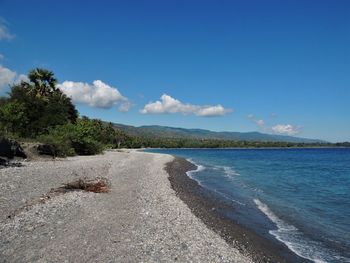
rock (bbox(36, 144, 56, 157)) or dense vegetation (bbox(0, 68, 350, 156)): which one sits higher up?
dense vegetation (bbox(0, 68, 350, 156))

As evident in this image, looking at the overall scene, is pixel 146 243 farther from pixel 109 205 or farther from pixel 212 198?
pixel 212 198

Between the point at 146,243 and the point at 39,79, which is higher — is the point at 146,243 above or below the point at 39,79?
below

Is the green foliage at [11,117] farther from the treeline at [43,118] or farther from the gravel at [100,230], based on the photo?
the gravel at [100,230]

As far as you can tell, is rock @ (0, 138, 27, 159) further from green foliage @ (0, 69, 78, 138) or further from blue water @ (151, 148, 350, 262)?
blue water @ (151, 148, 350, 262)

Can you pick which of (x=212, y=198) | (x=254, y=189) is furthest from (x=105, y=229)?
(x=254, y=189)

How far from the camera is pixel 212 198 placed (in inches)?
947

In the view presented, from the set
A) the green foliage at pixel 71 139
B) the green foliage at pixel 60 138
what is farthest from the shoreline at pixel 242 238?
the green foliage at pixel 71 139

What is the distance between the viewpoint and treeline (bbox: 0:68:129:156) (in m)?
42.2

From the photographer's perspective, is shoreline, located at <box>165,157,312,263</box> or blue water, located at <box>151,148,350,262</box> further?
blue water, located at <box>151,148,350,262</box>

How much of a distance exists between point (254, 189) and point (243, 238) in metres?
17.3

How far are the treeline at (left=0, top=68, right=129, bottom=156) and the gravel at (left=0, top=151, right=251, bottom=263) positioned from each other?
84.0ft

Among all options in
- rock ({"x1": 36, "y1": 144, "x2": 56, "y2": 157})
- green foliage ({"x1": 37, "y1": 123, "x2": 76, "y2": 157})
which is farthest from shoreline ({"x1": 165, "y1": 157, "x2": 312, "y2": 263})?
green foliage ({"x1": 37, "y1": 123, "x2": 76, "y2": 157})

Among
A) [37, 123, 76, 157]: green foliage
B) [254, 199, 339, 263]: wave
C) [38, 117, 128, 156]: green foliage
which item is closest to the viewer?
[254, 199, 339, 263]: wave

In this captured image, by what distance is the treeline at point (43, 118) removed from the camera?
138 feet
